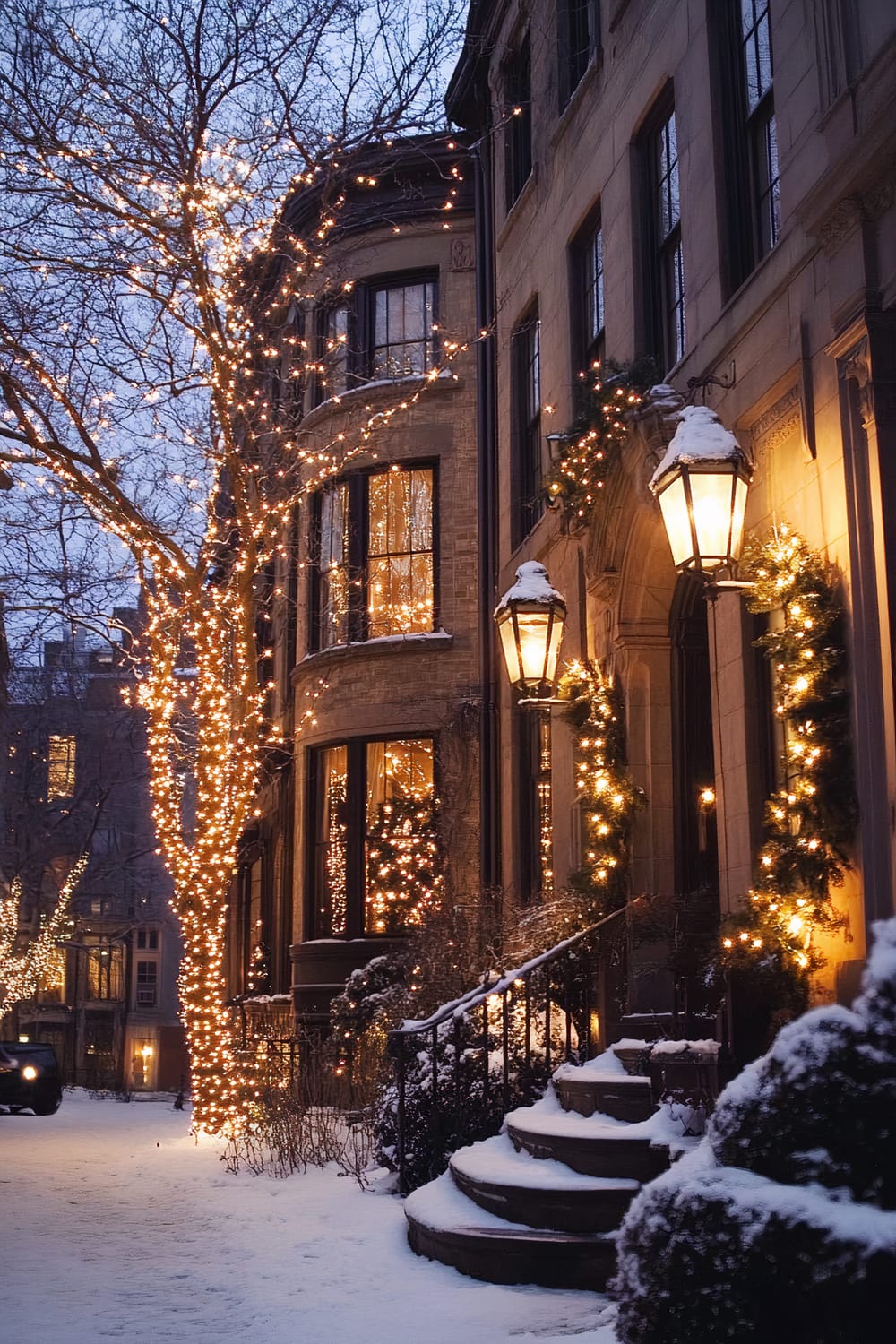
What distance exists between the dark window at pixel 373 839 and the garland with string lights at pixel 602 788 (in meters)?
5.73

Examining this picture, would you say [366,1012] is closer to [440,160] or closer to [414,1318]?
[414,1318]

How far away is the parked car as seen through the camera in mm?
20438

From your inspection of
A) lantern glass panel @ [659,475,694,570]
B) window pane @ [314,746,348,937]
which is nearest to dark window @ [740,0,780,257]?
lantern glass panel @ [659,475,694,570]

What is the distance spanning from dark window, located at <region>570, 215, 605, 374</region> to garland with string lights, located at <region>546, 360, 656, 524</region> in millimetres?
1501

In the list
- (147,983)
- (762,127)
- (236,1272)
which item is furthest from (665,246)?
(147,983)

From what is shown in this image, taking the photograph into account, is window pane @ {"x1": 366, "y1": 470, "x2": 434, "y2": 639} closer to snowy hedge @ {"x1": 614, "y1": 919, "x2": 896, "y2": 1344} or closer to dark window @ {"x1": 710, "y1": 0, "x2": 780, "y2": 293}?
dark window @ {"x1": 710, "y1": 0, "x2": 780, "y2": 293}

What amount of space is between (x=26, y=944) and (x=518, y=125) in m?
23.3

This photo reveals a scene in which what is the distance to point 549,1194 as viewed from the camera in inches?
265

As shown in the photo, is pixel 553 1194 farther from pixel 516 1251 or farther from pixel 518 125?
pixel 518 125

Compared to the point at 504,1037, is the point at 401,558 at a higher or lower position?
higher

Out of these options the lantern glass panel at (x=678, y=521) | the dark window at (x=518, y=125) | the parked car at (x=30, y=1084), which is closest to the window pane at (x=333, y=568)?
the dark window at (x=518, y=125)

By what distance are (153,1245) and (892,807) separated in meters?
4.85

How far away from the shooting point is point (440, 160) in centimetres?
1886

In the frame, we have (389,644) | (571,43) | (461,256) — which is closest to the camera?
(571,43)
